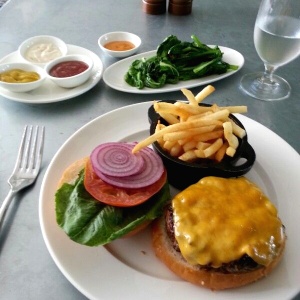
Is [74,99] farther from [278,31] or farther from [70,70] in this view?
[278,31]

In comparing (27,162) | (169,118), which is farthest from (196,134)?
(27,162)

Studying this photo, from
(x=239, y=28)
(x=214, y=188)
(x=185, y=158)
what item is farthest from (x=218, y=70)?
(x=214, y=188)

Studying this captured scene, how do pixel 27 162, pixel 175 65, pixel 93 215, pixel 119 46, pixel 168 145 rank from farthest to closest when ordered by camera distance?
pixel 119 46, pixel 175 65, pixel 27 162, pixel 168 145, pixel 93 215

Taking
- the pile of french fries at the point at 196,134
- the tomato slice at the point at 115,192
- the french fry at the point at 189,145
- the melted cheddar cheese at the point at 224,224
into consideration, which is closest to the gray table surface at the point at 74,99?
the tomato slice at the point at 115,192

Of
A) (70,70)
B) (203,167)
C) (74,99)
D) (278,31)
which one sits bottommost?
(74,99)

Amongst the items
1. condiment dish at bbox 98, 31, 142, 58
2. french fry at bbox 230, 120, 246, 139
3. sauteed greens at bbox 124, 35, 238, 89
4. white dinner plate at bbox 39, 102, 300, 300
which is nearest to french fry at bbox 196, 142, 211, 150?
french fry at bbox 230, 120, 246, 139

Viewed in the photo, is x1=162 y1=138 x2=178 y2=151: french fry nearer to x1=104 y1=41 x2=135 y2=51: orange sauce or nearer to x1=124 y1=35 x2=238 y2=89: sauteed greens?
x1=124 y1=35 x2=238 y2=89: sauteed greens

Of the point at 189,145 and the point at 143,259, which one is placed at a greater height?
the point at 189,145
